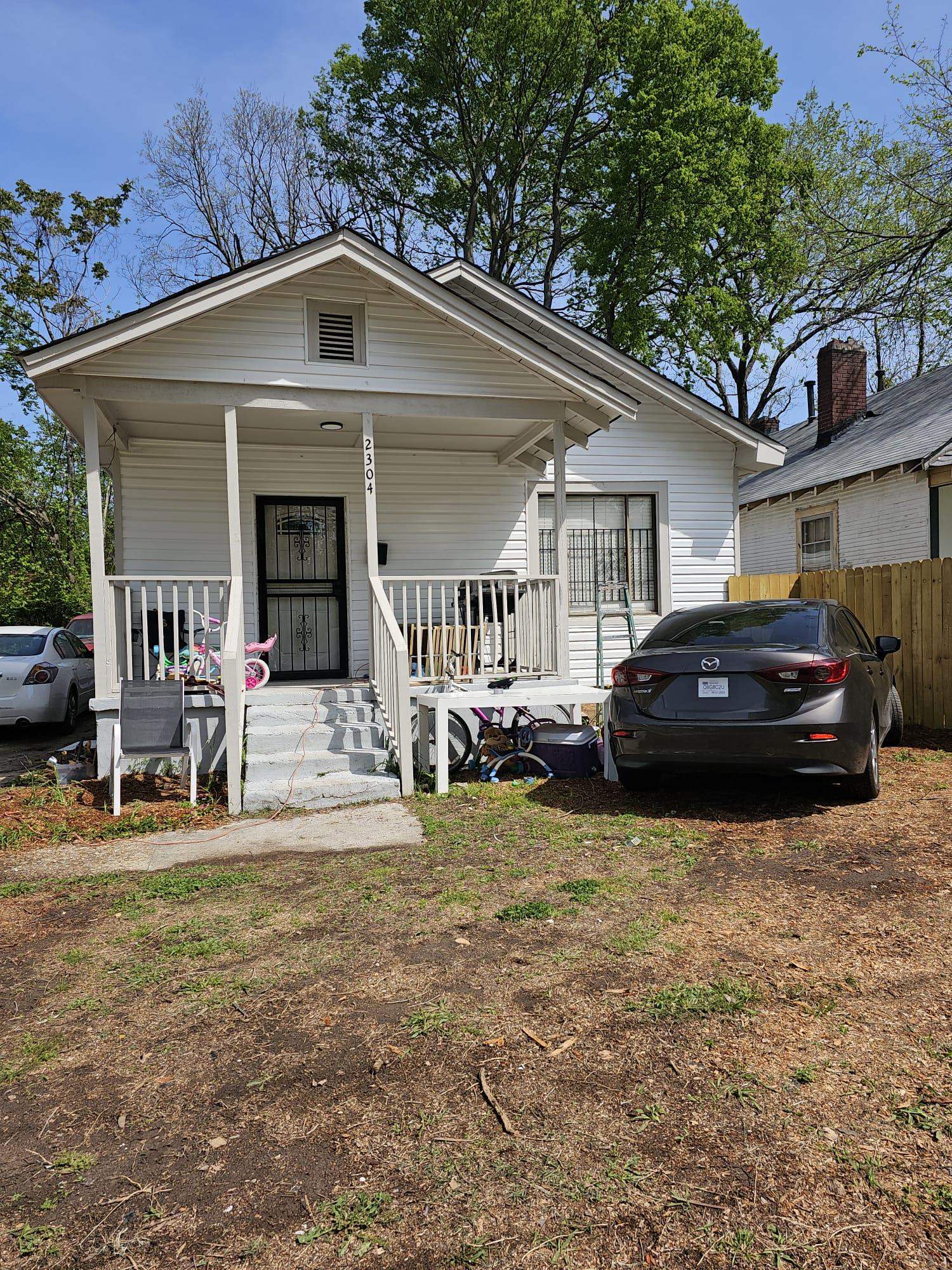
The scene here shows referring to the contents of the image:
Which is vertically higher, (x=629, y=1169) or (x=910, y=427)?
(x=910, y=427)

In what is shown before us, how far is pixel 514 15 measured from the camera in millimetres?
20797

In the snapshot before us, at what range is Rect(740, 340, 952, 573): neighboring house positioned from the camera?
15312 millimetres

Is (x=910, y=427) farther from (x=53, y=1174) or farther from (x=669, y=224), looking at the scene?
(x=53, y=1174)

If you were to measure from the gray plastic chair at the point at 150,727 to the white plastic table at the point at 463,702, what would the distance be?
2.04 m

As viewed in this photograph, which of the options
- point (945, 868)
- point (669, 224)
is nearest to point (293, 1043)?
point (945, 868)

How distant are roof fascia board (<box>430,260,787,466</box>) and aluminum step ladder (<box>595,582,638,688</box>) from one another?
2.60 meters

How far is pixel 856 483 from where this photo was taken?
1697 cm

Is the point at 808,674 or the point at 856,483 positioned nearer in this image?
the point at 808,674

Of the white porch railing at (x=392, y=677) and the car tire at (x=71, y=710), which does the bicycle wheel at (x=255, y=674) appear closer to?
the white porch railing at (x=392, y=677)

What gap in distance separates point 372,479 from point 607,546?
4580 mm

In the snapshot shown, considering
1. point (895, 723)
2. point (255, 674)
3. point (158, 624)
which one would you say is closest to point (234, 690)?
point (158, 624)

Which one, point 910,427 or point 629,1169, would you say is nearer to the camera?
point 629,1169

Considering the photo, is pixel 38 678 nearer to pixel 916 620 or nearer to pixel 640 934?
pixel 640 934

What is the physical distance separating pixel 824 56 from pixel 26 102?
47.3ft
